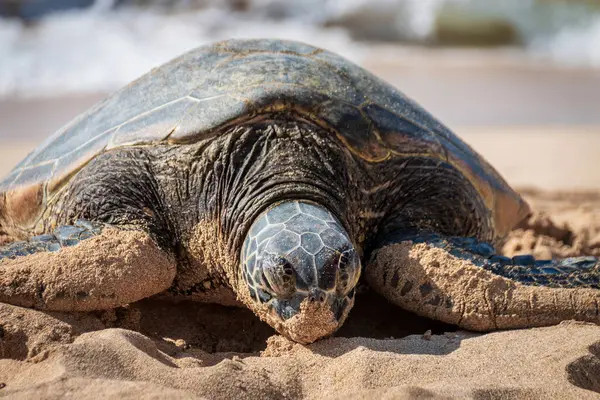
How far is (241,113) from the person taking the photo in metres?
3.60

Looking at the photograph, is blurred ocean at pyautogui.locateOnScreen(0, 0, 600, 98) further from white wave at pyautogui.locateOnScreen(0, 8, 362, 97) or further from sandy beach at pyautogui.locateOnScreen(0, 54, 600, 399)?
sandy beach at pyautogui.locateOnScreen(0, 54, 600, 399)

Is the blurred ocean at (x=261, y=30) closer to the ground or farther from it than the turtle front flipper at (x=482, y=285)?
farther from it

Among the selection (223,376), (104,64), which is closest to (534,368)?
(223,376)

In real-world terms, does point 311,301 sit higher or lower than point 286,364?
higher

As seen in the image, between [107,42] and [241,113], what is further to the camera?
[107,42]

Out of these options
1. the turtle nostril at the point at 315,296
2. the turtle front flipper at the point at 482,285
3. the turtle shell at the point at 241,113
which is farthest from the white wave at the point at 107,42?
the turtle nostril at the point at 315,296

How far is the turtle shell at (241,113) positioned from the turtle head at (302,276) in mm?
875

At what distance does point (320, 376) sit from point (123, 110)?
88.1 inches

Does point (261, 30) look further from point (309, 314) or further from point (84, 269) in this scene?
point (309, 314)

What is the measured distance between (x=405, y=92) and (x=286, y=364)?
33.1 ft

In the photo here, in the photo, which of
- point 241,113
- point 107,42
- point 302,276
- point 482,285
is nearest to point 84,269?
point 302,276

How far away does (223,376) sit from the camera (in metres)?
2.46

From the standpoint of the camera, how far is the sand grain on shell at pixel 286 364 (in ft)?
7.73

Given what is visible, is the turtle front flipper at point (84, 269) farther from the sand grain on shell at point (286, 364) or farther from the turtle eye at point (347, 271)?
the turtle eye at point (347, 271)
